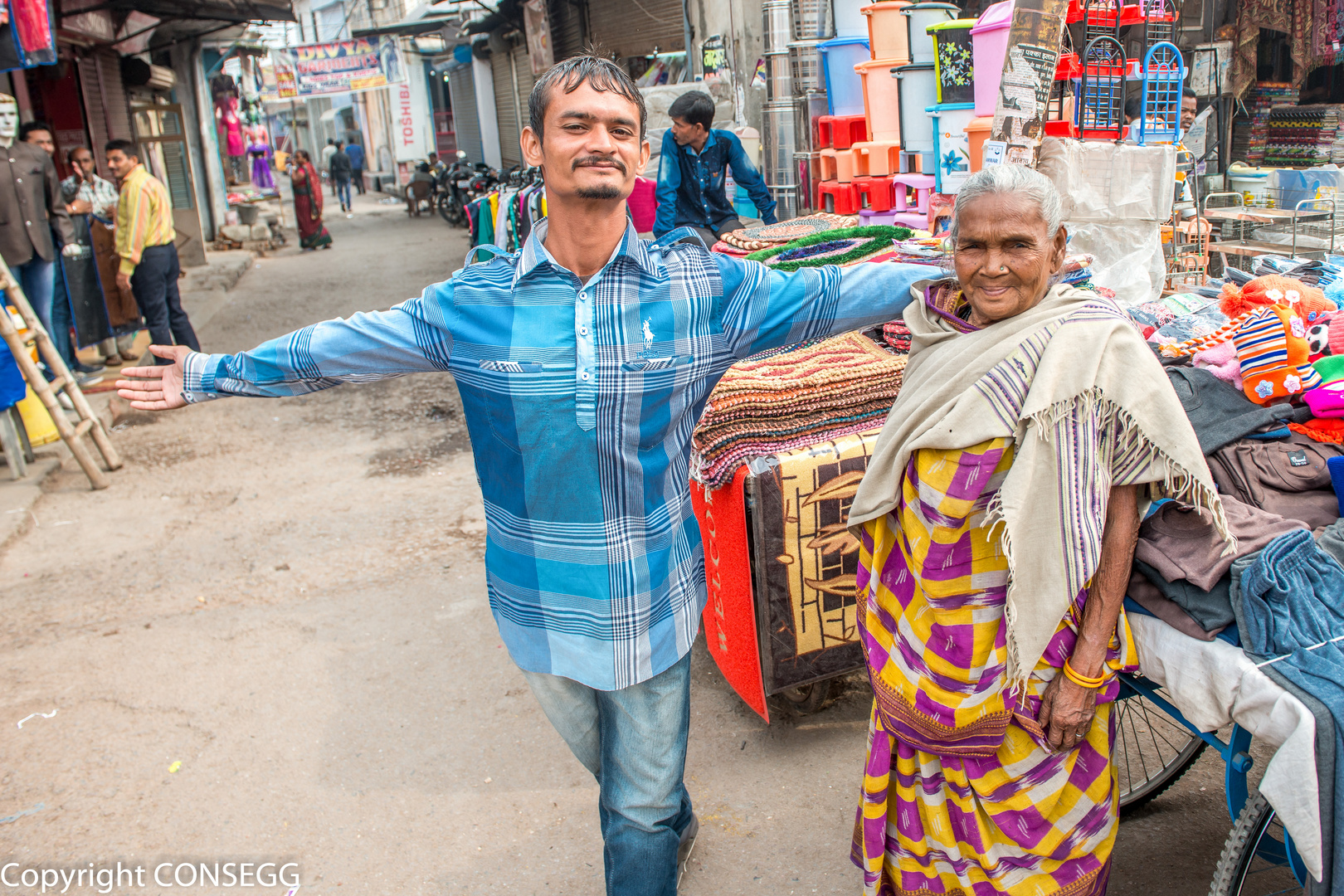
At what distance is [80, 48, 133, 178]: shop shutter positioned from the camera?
12.1m

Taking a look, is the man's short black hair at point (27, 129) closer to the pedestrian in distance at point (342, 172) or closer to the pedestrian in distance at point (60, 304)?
the pedestrian in distance at point (60, 304)

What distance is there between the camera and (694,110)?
5.32 m

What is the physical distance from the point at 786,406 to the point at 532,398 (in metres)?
1.22

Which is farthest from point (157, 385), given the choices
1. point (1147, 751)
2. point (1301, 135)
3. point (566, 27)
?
point (566, 27)

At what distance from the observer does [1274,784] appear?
150 centimetres

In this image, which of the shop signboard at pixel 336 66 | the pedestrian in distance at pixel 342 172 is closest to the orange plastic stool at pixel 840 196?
the shop signboard at pixel 336 66

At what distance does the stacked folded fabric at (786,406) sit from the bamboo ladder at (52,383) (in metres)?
4.31

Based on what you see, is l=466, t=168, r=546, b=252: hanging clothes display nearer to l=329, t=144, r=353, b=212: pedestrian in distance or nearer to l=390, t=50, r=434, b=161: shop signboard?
l=329, t=144, r=353, b=212: pedestrian in distance

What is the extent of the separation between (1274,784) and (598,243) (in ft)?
4.70

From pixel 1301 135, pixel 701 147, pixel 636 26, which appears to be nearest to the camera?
pixel 701 147

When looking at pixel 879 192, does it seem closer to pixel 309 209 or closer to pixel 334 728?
pixel 334 728

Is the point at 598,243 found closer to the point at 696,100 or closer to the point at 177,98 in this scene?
the point at 696,100

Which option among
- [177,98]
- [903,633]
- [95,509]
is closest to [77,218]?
[95,509]

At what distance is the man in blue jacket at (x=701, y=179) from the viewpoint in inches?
218
